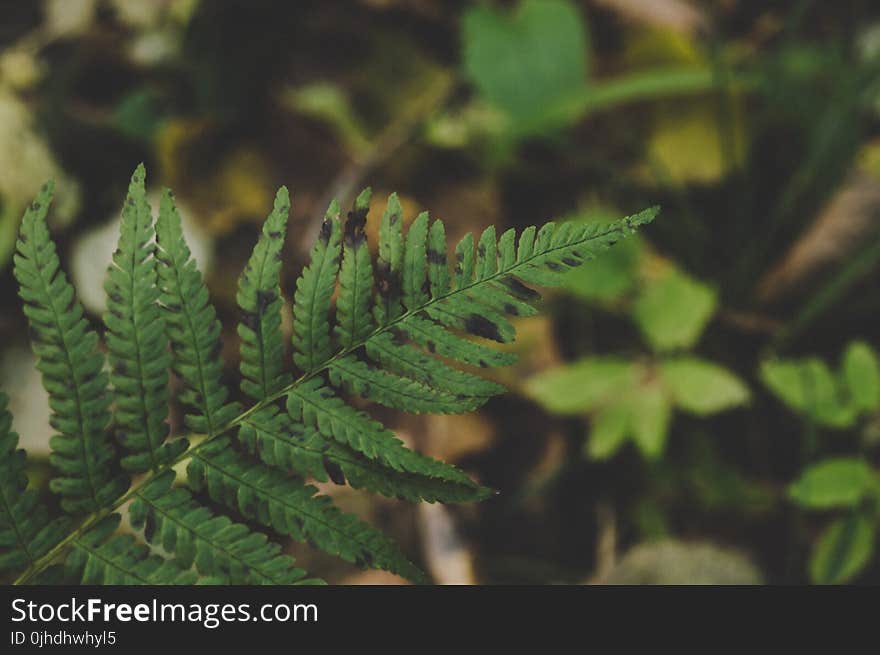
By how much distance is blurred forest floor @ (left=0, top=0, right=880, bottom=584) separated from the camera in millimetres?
1589

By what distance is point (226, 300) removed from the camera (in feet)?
6.07

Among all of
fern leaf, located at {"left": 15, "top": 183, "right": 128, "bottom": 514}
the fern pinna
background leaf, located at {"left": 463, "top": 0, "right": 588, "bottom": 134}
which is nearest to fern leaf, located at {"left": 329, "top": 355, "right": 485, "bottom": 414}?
the fern pinna

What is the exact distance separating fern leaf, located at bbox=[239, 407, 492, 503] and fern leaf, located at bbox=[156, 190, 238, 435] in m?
0.04

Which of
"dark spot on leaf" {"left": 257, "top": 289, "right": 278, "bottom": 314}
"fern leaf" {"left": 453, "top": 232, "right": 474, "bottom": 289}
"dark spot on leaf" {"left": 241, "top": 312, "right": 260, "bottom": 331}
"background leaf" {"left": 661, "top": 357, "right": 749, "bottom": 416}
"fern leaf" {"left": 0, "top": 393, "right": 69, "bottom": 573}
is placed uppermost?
"background leaf" {"left": 661, "top": 357, "right": 749, "bottom": 416}

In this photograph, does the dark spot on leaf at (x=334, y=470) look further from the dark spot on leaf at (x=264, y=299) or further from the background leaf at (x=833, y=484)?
the background leaf at (x=833, y=484)

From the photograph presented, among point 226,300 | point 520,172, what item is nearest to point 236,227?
point 226,300

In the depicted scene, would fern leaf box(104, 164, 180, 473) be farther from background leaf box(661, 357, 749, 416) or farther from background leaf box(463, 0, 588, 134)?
background leaf box(463, 0, 588, 134)

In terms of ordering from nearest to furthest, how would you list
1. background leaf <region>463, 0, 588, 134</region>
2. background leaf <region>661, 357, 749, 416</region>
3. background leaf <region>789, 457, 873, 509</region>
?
background leaf <region>789, 457, 873, 509</region>
background leaf <region>661, 357, 749, 416</region>
background leaf <region>463, 0, 588, 134</region>

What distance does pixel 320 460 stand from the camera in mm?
737

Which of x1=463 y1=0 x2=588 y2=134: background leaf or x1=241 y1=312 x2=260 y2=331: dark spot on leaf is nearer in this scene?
x1=241 y1=312 x2=260 y2=331: dark spot on leaf

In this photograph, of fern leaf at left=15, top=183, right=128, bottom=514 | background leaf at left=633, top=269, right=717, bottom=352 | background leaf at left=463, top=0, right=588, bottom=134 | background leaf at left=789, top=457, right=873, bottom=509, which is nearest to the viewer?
fern leaf at left=15, top=183, right=128, bottom=514

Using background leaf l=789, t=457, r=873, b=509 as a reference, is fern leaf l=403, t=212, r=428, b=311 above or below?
above

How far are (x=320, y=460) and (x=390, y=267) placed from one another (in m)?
0.21

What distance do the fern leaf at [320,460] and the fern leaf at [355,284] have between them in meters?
0.11
